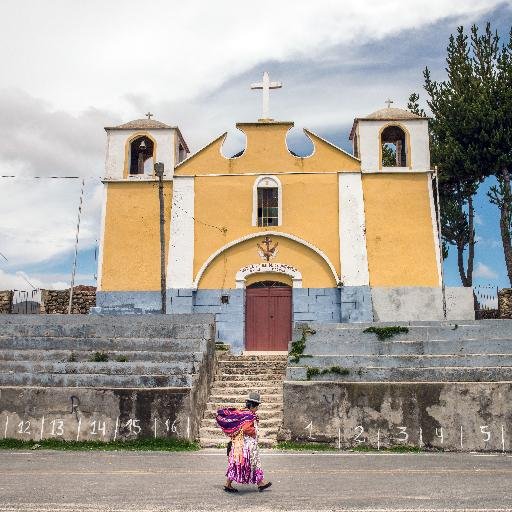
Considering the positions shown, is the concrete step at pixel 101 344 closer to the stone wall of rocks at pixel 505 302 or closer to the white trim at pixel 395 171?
the white trim at pixel 395 171

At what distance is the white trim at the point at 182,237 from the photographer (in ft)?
66.7

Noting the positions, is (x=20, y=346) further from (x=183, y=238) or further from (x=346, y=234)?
(x=346, y=234)

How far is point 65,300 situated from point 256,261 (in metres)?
9.67

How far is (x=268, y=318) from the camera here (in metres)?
20.2

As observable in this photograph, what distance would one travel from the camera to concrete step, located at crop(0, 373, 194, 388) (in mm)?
12766

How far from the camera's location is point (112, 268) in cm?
2078

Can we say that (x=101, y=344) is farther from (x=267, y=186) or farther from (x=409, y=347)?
(x=267, y=186)

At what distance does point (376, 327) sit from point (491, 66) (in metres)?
21.2

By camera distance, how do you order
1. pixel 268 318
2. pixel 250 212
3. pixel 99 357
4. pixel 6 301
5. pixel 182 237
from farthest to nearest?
pixel 6 301
pixel 250 212
pixel 182 237
pixel 268 318
pixel 99 357

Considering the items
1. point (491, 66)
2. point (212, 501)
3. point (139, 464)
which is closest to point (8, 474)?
point (139, 464)

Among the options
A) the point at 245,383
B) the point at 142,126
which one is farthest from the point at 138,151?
the point at 245,383

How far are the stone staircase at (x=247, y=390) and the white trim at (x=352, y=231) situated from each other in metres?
3.75

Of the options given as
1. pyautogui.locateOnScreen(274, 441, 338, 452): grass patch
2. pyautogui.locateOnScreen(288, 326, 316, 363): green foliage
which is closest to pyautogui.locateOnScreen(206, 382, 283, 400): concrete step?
pyautogui.locateOnScreen(288, 326, 316, 363): green foliage

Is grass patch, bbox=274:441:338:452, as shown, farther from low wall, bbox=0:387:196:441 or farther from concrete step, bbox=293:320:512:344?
concrete step, bbox=293:320:512:344
